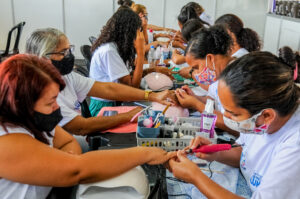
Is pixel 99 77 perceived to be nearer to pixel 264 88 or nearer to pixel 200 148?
pixel 200 148

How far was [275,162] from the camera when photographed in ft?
3.22

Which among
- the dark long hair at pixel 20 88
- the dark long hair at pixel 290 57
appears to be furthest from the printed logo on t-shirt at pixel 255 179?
the dark long hair at pixel 20 88

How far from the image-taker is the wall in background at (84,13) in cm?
552

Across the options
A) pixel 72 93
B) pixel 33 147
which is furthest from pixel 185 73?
pixel 33 147

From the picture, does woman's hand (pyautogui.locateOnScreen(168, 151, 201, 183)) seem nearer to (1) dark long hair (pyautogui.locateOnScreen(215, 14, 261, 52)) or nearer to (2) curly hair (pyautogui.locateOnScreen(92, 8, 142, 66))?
(2) curly hair (pyautogui.locateOnScreen(92, 8, 142, 66))

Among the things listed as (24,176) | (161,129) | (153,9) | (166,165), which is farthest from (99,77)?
(153,9)

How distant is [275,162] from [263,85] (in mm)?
259

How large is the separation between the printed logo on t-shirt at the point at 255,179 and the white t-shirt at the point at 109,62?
1.53m

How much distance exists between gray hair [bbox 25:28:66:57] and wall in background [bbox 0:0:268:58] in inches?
163

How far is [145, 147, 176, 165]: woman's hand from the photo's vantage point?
1274mm

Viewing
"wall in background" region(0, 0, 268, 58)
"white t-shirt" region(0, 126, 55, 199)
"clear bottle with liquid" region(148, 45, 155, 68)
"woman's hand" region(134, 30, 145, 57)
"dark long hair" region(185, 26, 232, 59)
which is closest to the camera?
"white t-shirt" region(0, 126, 55, 199)

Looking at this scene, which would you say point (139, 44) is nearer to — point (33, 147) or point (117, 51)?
point (117, 51)

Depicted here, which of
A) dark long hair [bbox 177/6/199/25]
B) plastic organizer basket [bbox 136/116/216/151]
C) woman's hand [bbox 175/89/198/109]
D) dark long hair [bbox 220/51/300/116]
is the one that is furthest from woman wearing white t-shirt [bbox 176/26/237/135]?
dark long hair [bbox 177/6/199/25]

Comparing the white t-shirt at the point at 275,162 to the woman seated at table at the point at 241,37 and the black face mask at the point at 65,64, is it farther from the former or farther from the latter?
the woman seated at table at the point at 241,37
